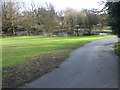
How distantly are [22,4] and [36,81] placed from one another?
43337 mm

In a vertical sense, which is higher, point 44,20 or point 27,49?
point 44,20

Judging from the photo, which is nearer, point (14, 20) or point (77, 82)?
point (77, 82)

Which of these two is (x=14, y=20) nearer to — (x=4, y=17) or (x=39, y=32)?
(x=4, y=17)

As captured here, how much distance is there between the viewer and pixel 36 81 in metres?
5.09

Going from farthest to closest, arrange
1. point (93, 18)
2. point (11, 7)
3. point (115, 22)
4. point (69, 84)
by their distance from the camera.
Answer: point (11, 7), point (93, 18), point (115, 22), point (69, 84)

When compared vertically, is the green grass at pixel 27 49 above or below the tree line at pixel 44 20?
below

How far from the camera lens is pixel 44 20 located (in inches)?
1528

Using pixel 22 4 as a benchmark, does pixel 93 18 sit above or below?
below

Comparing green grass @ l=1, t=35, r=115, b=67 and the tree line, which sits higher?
the tree line

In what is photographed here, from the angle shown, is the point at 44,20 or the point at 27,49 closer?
the point at 27,49

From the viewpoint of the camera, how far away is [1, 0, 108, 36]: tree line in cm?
3647

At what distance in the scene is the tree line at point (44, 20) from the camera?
36.5m

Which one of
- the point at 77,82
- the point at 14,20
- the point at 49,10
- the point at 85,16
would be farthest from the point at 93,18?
the point at 77,82

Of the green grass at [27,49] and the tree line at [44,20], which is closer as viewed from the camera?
the green grass at [27,49]
